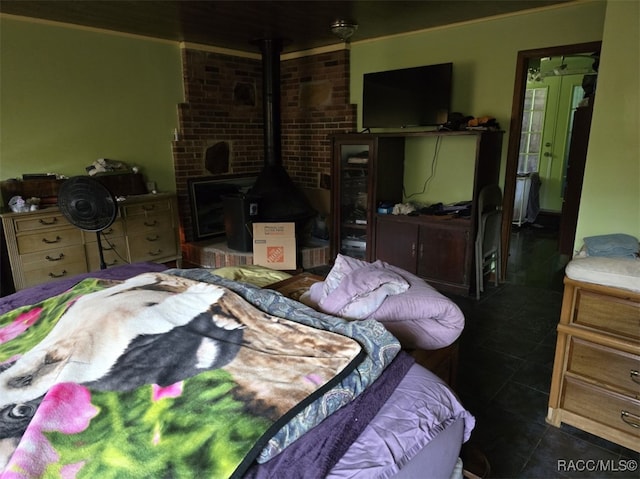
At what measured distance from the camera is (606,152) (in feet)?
6.77

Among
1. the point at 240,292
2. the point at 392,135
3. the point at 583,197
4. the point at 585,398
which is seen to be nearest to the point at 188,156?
the point at 392,135

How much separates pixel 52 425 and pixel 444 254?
3082 mm

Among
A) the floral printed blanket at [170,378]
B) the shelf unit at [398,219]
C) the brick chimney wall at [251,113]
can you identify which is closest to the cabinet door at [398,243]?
the shelf unit at [398,219]

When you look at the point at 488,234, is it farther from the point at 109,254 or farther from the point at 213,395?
the point at 109,254

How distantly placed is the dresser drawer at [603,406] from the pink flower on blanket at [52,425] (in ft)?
6.13

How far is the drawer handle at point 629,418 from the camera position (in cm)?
174

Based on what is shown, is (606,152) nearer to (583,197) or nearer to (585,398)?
(583,197)

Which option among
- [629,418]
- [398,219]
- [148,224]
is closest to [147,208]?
[148,224]

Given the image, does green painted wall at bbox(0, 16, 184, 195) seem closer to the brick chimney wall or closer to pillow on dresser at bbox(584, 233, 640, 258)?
the brick chimney wall

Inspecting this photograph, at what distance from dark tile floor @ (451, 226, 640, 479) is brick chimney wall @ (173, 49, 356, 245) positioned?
2283mm

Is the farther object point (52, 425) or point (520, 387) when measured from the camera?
point (520, 387)

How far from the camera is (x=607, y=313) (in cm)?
174

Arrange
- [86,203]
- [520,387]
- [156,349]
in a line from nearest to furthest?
[156,349]
[520,387]
[86,203]

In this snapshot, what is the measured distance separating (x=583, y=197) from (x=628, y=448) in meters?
1.15
